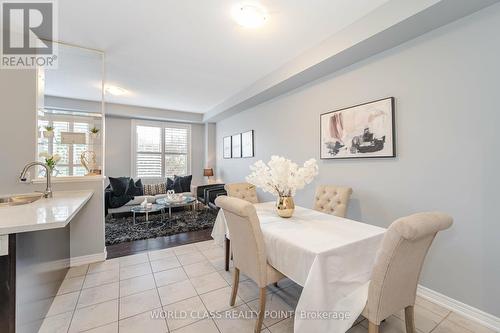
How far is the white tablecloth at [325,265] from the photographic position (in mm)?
1212

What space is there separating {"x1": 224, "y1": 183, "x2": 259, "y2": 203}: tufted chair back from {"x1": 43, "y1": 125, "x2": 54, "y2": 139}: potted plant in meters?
2.26

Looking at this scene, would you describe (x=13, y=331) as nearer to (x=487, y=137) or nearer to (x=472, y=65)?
(x=487, y=137)

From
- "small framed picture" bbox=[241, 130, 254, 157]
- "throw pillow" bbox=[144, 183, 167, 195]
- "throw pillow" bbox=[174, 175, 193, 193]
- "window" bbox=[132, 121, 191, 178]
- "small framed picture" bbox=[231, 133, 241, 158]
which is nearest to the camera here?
"small framed picture" bbox=[241, 130, 254, 157]

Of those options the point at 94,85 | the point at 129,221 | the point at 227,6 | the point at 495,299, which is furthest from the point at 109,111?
the point at 495,299

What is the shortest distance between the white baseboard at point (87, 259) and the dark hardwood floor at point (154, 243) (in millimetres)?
121

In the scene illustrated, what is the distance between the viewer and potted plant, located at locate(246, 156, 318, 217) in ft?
6.39

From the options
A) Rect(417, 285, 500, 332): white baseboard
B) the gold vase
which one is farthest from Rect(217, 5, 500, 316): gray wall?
the gold vase

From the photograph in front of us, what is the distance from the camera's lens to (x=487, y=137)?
1.69m

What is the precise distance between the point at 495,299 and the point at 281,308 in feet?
5.36

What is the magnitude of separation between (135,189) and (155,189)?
1.72 feet

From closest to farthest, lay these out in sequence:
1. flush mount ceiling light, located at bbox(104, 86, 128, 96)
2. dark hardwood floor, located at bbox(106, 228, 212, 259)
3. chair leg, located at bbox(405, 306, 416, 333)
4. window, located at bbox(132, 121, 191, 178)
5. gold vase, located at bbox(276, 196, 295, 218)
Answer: chair leg, located at bbox(405, 306, 416, 333) → gold vase, located at bbox(276, 196, 295, 218) → dark hardwood floor, located at bbox(106, 228, 212, 259) → flush mount ceiling light, located at bbox(104, 86, 128, 96) → window, located at bbox(132, 121, 191, 178)

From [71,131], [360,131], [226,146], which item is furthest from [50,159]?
[226,146]

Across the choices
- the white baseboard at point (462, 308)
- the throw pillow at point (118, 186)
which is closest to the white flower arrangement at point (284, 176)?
the white baseboard at point (462, 308)

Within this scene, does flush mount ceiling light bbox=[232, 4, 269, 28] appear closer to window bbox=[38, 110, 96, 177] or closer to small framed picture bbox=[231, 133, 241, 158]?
window bbox=[38, 110, 96, 177]
